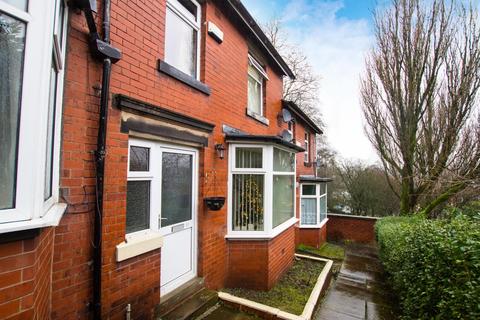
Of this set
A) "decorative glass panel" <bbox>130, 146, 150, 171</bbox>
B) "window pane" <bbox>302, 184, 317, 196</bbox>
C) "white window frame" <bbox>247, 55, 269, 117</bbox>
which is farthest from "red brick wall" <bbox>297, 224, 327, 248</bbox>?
"decorative glass panel" <bbox>130, 146, 150, 171</bbox>

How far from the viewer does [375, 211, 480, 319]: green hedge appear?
2473 millimetres

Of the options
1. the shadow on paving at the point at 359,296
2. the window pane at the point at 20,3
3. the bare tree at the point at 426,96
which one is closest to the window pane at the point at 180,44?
the window pane at the point at 20,3

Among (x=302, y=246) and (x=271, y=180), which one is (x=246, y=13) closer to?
(x=271, y=180)

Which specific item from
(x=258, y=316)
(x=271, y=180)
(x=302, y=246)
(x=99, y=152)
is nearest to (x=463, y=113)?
(x=271, y=180)

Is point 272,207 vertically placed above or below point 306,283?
above

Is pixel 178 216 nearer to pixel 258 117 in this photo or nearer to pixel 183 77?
pixel 183 77

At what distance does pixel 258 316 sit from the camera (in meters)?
4.29

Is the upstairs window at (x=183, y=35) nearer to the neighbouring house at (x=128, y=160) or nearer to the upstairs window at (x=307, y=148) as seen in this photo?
the neighbouring house at (x=128, y=160)

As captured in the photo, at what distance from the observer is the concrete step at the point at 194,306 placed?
379cm

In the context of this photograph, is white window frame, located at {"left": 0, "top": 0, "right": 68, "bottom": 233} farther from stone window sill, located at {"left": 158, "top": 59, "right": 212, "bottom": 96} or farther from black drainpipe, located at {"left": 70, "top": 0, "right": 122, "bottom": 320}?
stone window sill, located at {"left": 158, "top": 59, "right": 212, "bottom": 96}

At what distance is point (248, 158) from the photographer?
5785 millimetres

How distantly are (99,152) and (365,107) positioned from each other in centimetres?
1042

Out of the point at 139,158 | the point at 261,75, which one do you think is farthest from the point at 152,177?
the point at 261,75

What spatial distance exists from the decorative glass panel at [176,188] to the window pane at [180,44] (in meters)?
1.64
